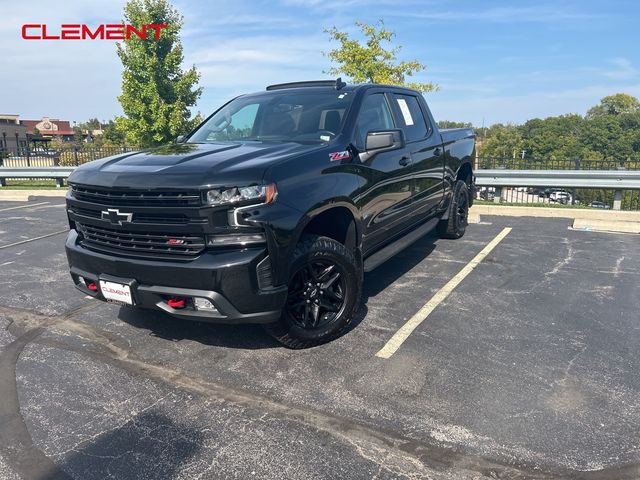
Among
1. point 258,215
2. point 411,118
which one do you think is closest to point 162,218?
point 258,215

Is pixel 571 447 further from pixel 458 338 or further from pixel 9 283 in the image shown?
pixel 9 283

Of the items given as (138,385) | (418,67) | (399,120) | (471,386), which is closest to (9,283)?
(138,385)

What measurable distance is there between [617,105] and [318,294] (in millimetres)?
115045

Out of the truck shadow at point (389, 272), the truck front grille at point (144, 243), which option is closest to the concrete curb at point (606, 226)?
the truck shadow at point (389, 272)

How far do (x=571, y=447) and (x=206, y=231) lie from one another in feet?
7.93

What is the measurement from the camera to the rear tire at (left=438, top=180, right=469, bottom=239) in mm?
7043

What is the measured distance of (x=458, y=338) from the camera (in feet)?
12.8

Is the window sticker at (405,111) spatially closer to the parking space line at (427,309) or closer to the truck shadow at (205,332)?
the parking space line at (427,309)

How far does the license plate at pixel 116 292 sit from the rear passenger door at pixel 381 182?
191 centimetres

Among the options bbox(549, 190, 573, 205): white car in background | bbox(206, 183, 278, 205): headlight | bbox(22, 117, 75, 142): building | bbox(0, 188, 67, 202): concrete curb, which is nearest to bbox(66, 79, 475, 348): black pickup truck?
bbox(206, 183, 278, 205): headlight

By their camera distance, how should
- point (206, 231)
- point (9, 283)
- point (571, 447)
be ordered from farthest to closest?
point (9, 283) → point (206, 231) → point (571, 447)

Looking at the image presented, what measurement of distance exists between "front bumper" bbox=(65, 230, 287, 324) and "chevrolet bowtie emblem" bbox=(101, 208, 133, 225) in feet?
0.89

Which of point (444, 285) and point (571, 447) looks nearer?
point (571, 447)

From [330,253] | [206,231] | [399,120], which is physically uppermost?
[399,120]
